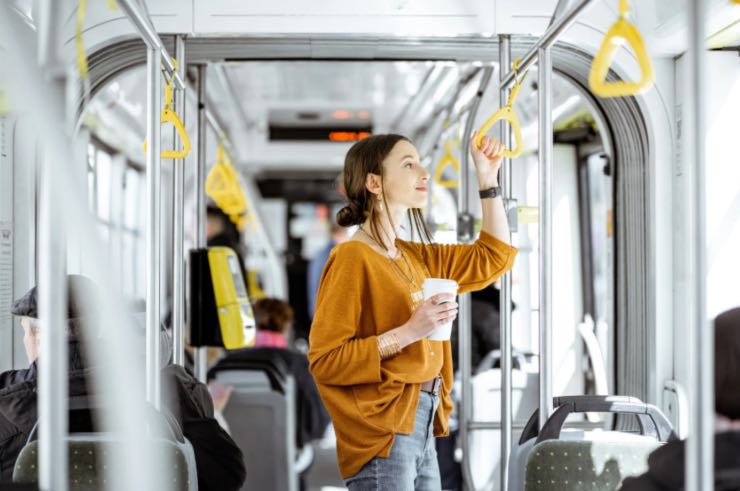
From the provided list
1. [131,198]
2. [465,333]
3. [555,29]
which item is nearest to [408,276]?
[555,29]

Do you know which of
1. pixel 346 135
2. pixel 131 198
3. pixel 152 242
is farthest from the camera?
pixel 346 135

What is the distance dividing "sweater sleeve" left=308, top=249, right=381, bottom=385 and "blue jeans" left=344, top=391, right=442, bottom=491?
0.19m

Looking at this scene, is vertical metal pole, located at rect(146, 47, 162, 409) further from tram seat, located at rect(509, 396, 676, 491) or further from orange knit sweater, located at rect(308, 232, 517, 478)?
tram seat, located at rect(509, 396, 676, 491)

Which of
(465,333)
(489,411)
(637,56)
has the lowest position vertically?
(489,411)

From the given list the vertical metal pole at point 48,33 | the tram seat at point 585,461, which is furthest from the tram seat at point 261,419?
the vertical metal pole at point 48,33

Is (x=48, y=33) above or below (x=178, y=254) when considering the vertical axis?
above

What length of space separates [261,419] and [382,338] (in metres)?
2.42

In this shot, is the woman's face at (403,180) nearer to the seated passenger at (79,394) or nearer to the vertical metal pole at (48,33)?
the seated passenger at (79,394)

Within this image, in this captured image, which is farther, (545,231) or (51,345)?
(545,231)

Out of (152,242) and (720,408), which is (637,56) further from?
(152,242)

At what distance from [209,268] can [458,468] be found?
2421 mm

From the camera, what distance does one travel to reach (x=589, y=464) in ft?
7.22

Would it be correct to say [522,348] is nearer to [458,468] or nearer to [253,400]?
[458,468]

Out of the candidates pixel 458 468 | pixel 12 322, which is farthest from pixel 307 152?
pixel 12 322
